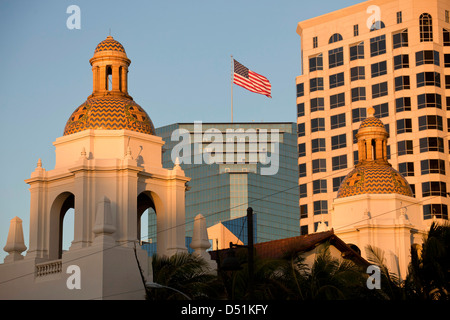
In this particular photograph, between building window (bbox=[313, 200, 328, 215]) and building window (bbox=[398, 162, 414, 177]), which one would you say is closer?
building window (bbox=[398, 162, 414, 177])

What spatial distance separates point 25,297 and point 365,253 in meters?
22.3

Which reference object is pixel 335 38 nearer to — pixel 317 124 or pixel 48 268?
pixel 317 124

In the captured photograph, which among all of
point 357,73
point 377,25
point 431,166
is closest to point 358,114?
point 357,73

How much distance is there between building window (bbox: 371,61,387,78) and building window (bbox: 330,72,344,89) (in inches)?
123

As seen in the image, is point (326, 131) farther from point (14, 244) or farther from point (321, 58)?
point (14, 244)

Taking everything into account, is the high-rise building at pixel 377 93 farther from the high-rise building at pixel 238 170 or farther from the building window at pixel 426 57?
the high-rise building at pixel 238 170

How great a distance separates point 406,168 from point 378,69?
33.8 ft

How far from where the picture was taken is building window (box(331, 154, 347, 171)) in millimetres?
97188

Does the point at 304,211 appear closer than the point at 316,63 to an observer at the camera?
Yes

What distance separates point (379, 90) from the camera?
9700cm

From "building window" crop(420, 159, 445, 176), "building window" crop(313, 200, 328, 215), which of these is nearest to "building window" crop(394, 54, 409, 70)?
"building window" crop(420, 159, 445, 176)

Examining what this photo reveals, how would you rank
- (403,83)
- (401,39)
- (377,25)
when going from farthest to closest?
1. (377,25)
2. (401,39)
3. (403,83)

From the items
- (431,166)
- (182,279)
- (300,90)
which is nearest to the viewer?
(182,279)

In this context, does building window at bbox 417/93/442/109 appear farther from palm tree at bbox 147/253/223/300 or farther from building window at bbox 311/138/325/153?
palm tree at bbox 147/253/223/300
